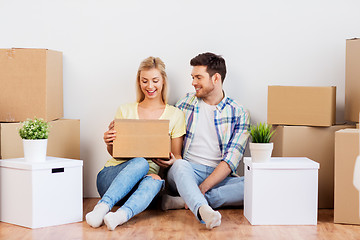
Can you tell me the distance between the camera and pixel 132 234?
88.1 inches

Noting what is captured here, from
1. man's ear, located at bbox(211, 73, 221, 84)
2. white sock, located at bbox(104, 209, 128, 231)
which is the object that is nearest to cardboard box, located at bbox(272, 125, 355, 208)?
man's ear, located at bbox(211, 73, 221, 84)

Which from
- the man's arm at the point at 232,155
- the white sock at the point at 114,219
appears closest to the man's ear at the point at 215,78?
the man's arm at the point at 232,155

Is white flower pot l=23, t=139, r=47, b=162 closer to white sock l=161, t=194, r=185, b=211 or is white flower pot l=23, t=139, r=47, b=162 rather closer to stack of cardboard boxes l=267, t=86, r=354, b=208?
white sock l=161, t=194, r=185, b=211

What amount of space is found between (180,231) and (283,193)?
0.55m

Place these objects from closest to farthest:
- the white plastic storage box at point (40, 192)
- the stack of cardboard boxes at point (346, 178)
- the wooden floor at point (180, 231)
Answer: the wooden floor at point (180, 231), the white plastic storage box at point (40, 192), the stack of cardboard boxes at point (346, 178)

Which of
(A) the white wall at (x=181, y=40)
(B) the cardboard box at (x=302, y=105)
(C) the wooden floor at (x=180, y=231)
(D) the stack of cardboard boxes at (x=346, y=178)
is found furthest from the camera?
(A) the white wall at (x=181, y=40)

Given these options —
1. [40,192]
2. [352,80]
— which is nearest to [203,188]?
[40,192]

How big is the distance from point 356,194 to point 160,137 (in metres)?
1.05

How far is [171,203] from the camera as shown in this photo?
2.77m

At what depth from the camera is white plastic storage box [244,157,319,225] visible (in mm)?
2430

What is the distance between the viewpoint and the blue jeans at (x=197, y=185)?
2.48 m

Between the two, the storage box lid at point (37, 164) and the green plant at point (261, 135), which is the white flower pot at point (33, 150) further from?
the green plant at point (261, 135)

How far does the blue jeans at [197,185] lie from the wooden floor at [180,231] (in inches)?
6.0

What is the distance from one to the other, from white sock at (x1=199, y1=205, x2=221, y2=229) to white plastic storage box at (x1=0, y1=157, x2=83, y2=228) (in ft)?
2.11
